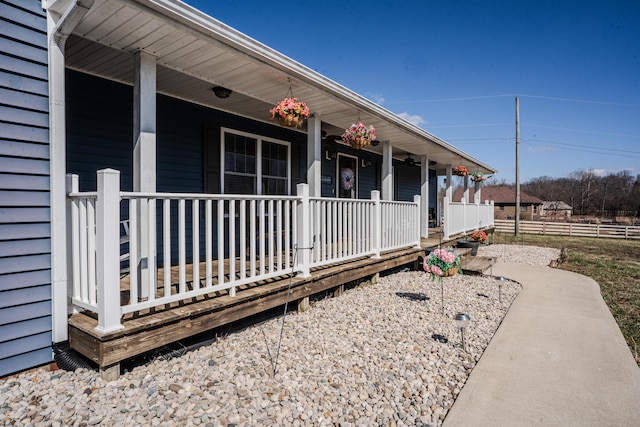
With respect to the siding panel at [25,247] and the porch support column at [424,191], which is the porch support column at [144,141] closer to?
the siding panel at [25,247]

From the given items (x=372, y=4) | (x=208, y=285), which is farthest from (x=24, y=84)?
(x=372, y=4)

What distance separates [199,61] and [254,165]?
251 cm

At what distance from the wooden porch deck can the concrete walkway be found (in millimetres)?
1694

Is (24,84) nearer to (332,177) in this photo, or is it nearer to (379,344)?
(379,344)

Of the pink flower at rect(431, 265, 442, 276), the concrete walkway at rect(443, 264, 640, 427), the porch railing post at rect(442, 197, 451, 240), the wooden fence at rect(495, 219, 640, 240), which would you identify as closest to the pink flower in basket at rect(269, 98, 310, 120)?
the pink flower at rect(431, 265, 442, 276)

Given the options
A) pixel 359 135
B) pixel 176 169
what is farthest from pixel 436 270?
pixel 176 169

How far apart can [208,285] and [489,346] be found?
264 centimetres

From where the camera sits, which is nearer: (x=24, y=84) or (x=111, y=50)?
(x=24, y=84)

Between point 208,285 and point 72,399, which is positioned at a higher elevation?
point 208,285

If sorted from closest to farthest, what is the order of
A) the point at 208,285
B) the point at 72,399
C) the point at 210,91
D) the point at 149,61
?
the point at 72,399, the point at 208,285, the point at 149,61, the point at 210,91

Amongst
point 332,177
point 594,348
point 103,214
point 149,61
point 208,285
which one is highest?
point 149,61

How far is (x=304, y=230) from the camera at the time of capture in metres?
4.03

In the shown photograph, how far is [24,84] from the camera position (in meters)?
2.52

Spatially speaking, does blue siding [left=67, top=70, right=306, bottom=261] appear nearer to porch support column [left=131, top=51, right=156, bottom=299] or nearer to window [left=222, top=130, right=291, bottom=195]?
window [left=222, top=130, right=291, bottom=195]
